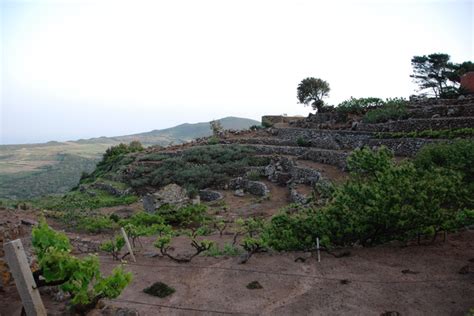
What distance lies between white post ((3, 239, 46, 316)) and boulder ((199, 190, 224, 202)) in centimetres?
1625

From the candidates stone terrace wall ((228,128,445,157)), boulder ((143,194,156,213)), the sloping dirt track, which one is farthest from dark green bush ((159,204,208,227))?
stone terrace wall ((228,128,445,157))

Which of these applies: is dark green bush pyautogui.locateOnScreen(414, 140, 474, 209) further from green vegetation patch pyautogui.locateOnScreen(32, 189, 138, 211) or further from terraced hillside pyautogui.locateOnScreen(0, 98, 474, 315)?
green vegetation patch pyautogui.locateOnScreen(32, 189, 138, 211)

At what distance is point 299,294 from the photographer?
7.23 metres

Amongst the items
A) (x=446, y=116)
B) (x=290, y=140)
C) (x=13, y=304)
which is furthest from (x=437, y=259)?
(x=290, y=140)

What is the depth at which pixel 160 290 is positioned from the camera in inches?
309

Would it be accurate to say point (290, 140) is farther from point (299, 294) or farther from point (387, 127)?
point (299, 294)

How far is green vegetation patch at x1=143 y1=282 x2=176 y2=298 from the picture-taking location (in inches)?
305

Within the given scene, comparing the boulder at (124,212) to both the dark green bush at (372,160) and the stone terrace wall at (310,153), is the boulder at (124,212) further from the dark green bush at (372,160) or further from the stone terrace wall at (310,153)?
the dark green bush at (372,160)

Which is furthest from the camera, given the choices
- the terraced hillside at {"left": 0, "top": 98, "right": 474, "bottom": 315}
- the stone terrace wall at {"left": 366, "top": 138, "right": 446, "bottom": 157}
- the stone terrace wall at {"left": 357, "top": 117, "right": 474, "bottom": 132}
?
the stone terrace wall at {"left": 357, "top": 117, "right": 474, "bottom": 132}

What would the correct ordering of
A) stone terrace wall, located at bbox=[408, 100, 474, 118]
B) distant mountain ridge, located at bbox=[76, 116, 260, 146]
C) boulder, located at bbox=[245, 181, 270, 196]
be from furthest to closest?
distant mountain ridge, located at bbox=[76, 116, 260, 146]
stone terrace wall, located at bbox=[408, 100, 474, 118]
boulder, located at bbox=[245, 181, 270, 196]

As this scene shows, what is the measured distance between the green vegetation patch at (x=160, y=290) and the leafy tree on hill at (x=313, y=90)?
→ 33.8 meters

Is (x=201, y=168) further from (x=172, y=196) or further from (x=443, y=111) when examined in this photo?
(x=443, y=111)

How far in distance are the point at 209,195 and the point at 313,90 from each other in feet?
72.7

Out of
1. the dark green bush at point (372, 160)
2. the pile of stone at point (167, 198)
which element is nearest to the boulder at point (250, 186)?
the pile of stone at point (167, 198)
